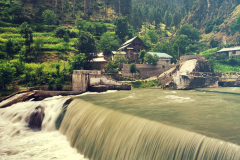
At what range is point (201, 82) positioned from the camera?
40.9 metres

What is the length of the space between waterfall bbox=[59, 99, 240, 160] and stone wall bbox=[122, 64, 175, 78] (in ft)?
76.6

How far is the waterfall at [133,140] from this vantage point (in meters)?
10.6

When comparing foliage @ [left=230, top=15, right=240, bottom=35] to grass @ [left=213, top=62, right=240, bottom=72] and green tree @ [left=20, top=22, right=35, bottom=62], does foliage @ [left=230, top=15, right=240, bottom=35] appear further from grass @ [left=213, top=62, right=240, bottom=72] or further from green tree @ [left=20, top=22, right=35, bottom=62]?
green tree @ [left=20, top=22, right=35, bottom=62]

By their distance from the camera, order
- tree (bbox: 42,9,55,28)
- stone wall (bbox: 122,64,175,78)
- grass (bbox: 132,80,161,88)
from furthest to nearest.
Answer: tree (bbox: 42,9,55,28), stone wall (bbox: 122,64,175,78), grass (bbox: 132,80,161,88)

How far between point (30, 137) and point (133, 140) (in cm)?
1174

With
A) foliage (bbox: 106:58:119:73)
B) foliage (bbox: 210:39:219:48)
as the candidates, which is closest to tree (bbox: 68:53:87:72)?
foliage (bbox: 106:58:119:73)

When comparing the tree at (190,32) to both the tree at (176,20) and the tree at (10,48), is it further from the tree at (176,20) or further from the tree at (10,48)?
the tree at (10,48)

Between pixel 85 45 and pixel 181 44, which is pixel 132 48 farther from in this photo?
pixel 181 44

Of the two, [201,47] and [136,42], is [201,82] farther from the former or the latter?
[201,47]

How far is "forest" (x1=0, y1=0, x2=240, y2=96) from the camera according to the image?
124 ft

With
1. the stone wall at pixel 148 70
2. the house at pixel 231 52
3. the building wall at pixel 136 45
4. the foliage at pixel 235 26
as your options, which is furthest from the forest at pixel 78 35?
the building wall at pixel 136 45

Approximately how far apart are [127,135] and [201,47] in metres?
71.4

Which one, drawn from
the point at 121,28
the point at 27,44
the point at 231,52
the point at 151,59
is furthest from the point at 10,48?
the point at 231,52

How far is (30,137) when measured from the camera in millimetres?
20156
